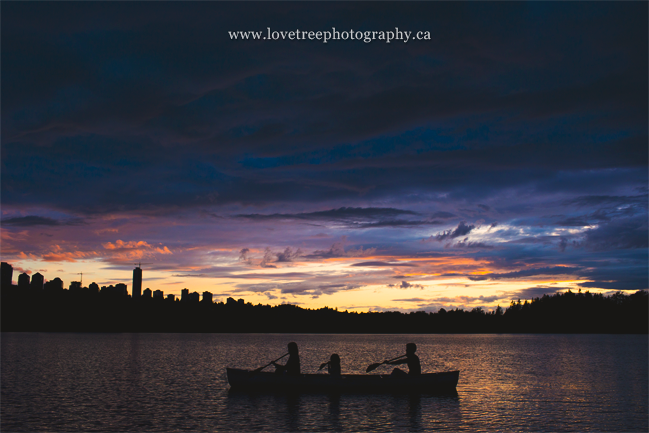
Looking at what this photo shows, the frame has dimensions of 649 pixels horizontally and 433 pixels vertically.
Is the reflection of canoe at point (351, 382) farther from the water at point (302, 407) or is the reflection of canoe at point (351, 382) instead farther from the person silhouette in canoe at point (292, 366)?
the water at point (302, 407)

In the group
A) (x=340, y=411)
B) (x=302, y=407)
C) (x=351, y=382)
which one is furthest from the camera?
(x=351, y=382)

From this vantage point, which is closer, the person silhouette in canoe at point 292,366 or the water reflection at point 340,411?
the water reflection at point 340,411

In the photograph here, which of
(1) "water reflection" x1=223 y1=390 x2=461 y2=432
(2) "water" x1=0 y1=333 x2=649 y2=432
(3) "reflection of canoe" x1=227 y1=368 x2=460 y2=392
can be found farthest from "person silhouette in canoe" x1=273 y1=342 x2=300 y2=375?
(2) "water" x1=0 y1=333 x2=649 y2=432

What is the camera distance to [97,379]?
52062 mm

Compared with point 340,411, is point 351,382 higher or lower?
higher

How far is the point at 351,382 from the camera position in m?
40.4

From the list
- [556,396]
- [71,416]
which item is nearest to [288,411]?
[71,416]

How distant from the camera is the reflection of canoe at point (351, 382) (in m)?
40.0

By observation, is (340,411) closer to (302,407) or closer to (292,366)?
(302,407)

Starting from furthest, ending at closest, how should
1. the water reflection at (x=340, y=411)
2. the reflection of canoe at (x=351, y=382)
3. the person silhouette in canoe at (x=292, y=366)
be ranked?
the person silhouette in canoe at (x=292, y=366) → the reflection of canoe at (x=351, y=382) → the water reflection at (x=340, y=411)

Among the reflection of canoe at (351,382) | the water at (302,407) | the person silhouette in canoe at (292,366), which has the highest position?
the person silhouette in canoe at (292,366)

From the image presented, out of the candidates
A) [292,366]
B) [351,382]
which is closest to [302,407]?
[292,366]

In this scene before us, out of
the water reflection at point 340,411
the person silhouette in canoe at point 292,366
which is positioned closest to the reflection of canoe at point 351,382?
the person silhouette in canoe at point 292,366

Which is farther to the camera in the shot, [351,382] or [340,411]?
[351,382]
